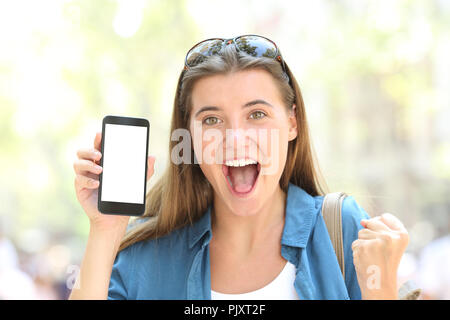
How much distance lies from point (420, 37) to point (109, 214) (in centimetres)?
794

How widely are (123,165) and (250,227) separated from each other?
0.65m

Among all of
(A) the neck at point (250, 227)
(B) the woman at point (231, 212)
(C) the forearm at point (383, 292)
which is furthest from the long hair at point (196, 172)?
(C) the forearm at point (383, 292)

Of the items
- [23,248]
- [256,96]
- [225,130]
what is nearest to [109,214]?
[225,130]

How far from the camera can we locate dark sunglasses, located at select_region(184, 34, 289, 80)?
7.48ft

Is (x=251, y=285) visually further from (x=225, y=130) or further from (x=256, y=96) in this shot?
(x=256, y=96)

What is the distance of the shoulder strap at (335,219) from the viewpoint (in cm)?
211

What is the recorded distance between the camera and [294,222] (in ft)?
7.49

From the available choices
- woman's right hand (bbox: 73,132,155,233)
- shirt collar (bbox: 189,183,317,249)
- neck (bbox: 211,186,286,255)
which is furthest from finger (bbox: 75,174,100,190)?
neck (bbox: 211,186,286,255)

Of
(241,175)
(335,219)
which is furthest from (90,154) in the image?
(335,219)

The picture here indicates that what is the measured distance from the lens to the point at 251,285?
214 cm

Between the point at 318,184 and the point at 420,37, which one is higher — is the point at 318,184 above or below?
below

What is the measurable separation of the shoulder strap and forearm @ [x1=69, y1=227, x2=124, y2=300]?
0.89 meters

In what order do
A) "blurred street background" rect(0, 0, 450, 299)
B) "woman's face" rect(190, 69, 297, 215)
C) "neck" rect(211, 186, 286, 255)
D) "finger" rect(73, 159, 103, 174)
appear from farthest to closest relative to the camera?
"blurred street background" rect(0, 0, 450, 299), "neck" rect(211, 186, 286, 255), "woman's face" rect(190, 69, 297, 215), "finger" rect(73, 159, 103, 174)

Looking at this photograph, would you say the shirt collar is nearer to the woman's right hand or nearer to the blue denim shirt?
the blue denim shirt
